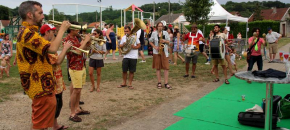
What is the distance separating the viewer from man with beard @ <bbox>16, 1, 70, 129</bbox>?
2486 mm

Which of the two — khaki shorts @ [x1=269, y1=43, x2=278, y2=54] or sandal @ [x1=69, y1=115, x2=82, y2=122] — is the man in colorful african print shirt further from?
khaki shorts @ [x1=269, y1=43, x2=278, y2=54]

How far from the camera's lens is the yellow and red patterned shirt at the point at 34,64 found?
8.14 feet

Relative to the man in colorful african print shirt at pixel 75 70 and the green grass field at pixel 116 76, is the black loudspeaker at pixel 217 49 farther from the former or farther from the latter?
the man in colorful african print shirt at pixel 75 70

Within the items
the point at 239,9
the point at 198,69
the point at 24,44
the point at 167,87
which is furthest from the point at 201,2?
the point at 239,9

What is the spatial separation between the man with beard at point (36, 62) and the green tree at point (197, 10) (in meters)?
14.6

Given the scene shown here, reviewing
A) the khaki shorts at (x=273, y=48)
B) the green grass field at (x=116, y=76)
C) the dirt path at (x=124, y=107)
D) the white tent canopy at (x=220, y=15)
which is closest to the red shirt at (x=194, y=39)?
the green grass field at (x=116, y=76)

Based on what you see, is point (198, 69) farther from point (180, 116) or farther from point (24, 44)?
point (24, 44)

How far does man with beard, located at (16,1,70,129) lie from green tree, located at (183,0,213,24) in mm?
14580

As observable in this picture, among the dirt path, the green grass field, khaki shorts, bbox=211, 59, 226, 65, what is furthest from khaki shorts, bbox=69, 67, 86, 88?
khaki shorts, bbox=211, 59, 226, 65

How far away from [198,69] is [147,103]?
5.25m

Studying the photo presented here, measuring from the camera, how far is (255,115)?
14.1 feet

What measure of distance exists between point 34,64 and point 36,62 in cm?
3

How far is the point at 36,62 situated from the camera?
8.53ft

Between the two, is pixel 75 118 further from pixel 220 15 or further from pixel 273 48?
pixel 220 15
